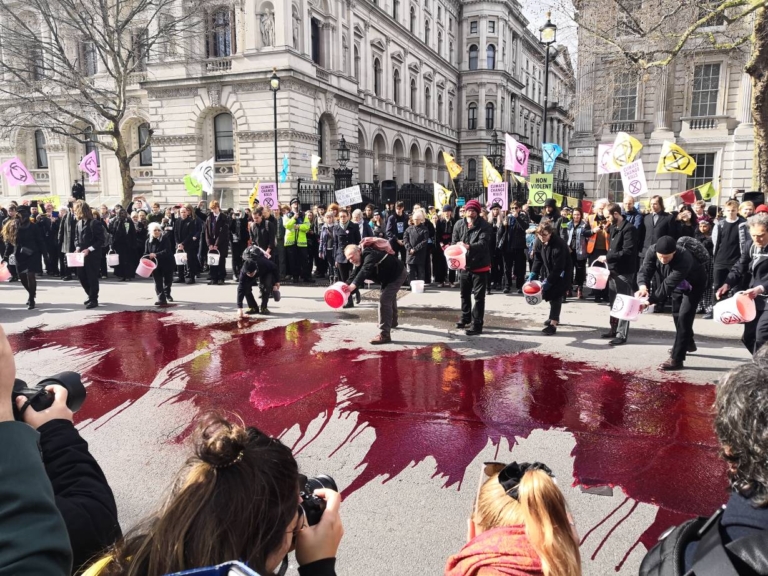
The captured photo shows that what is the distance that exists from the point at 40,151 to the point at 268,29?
19915 mm

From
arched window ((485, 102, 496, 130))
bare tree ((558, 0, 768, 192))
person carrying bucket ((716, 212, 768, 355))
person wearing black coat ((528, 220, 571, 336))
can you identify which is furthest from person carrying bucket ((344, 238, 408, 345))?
arched window ((485, 102, 496, 130))

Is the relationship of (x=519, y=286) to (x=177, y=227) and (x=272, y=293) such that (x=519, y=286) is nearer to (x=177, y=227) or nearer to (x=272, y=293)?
(x=272, y=293)

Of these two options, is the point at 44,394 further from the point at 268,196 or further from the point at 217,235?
the point at 268,196

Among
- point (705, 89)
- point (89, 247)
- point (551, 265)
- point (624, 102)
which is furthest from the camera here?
point (624, 102)

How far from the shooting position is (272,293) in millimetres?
11125

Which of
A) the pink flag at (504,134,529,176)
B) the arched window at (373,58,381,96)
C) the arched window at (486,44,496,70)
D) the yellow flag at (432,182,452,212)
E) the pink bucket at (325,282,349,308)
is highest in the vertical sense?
the arched window at (486,44,496,70)

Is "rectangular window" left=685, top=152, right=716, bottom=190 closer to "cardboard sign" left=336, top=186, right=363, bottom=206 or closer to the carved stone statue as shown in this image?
"cardboard sign" left=336, top=186, right=363, bottom=206

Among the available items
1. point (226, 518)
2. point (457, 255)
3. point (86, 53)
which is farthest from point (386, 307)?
point (86, 53)

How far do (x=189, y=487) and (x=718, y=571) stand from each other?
1345 millimetres

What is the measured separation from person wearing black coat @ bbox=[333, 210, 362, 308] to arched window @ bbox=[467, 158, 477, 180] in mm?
53950

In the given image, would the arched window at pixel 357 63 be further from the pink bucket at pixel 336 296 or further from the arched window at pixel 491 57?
the pink bucket at pixel 336 296

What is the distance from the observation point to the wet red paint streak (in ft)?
14.9

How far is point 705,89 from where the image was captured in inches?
1086

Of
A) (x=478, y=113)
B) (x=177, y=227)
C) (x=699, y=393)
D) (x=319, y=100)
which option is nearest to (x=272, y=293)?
(x=177, y=227)
